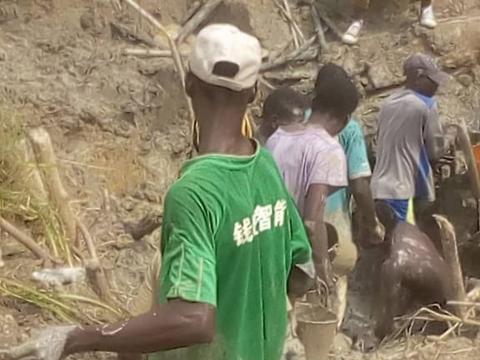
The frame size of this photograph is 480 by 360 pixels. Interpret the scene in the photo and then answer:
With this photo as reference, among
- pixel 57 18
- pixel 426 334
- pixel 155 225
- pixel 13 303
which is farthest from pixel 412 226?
pixel 57 18

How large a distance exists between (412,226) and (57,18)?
438 cm

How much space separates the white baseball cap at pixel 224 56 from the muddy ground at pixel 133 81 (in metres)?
3.84

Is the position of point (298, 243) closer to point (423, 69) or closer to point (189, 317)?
point (189, 317)

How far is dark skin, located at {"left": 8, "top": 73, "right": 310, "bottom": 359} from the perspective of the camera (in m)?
2.65

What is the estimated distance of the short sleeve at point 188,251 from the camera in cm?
267

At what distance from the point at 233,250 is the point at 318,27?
23.1ft

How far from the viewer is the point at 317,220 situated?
5.23 m

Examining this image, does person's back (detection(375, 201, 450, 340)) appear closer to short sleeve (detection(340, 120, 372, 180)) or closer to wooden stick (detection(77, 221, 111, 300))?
short sleeve (detection(340, 120, 372, 180))

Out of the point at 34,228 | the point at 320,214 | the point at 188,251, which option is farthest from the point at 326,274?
the point at 188,251

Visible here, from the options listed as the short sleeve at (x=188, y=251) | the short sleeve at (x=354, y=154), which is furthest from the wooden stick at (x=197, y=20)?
the short sleeve at (x=188, y=251)

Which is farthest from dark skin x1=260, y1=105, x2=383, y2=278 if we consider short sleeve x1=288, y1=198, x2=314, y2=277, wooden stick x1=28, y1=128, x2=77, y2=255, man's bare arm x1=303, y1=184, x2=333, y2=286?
short sleeve x1=288, y1=198, x2=314, y2=277

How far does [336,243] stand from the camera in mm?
5699

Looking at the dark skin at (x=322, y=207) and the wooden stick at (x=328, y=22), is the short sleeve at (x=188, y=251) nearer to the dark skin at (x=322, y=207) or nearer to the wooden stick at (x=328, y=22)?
the dark skin at (x=322, y=207)

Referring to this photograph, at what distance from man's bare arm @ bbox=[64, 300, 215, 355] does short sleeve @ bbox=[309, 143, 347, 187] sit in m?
2.63
